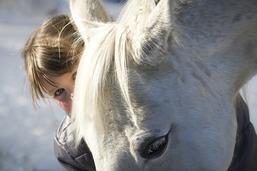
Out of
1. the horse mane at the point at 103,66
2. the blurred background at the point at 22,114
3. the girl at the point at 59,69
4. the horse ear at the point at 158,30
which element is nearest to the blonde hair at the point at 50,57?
the girl at the point at 59,69

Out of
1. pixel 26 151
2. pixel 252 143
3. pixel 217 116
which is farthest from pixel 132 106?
pixel 26 151

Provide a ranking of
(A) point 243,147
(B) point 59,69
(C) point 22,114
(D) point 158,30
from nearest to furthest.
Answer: (D) point 158,30 → (B) point 59,69 → (A) point 243,147 → (C) point 22,114

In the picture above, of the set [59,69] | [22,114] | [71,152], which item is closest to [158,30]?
[59,69]

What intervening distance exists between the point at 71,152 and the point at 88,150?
6 cm

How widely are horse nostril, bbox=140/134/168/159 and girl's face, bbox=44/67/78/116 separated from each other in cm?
42

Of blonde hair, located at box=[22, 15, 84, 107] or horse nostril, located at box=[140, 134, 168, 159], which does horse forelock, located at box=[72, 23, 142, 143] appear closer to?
horse nostril, located at box=[140, 134, 168, 159]

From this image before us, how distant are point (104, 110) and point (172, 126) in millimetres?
159

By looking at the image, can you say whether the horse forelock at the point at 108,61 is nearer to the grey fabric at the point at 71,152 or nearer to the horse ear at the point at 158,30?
the horse ear at the point at 158,30

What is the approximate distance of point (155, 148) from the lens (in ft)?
3.57

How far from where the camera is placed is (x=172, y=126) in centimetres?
109

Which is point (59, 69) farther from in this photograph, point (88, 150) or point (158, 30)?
point (158, 30)

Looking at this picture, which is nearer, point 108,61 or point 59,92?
point 108,61

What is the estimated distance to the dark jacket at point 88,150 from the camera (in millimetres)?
1486

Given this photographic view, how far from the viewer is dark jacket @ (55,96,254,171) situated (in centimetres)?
149
